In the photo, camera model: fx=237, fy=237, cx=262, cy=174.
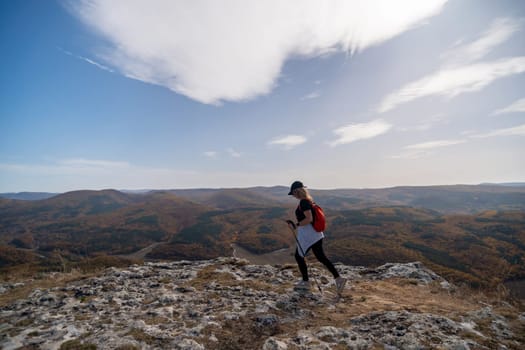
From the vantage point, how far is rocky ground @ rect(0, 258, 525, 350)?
5.45 meters

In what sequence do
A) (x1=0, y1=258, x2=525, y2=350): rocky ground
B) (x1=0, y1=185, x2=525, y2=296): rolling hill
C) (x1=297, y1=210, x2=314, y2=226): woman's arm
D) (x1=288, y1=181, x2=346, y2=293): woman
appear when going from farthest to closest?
1. (x1=0, y1=185, x2=525, y2=296): rolling hill
2. (x1=288, y1=181, x2=346, y2=293): woman
3. (x1=297, y1=210, x2=314, y2=226): woman's arm
4. (x1=0, y1=258, x2=525, y2=350): rocky ground

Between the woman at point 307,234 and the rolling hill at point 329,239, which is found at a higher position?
the woman at point 307,234

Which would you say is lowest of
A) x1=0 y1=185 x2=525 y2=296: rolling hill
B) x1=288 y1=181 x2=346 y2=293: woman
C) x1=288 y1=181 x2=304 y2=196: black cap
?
x1=0 y1=185 x2=525 y2=296: rolling hill

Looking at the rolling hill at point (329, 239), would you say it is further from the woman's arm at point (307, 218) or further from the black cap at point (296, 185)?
the black cap at point (296, 185)

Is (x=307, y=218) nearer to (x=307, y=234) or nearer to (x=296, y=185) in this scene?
(x=307, y=234)

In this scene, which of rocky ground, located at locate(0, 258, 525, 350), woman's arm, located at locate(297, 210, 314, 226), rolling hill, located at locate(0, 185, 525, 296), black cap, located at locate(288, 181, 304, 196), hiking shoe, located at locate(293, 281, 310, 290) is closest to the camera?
rocky ground, located at locate(0, 258, 525, 350)

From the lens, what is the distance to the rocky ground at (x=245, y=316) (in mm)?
5449

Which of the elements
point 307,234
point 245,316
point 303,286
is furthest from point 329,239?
point 245,316

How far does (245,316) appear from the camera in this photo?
7102 mm

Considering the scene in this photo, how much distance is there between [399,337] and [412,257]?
90.9 metres

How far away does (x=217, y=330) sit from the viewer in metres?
6.27

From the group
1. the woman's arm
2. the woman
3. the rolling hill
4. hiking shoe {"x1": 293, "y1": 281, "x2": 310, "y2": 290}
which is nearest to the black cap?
the woman

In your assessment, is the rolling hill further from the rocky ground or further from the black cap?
the black cap

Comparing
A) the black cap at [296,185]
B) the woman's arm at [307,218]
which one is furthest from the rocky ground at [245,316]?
the black cap at [296,185]
